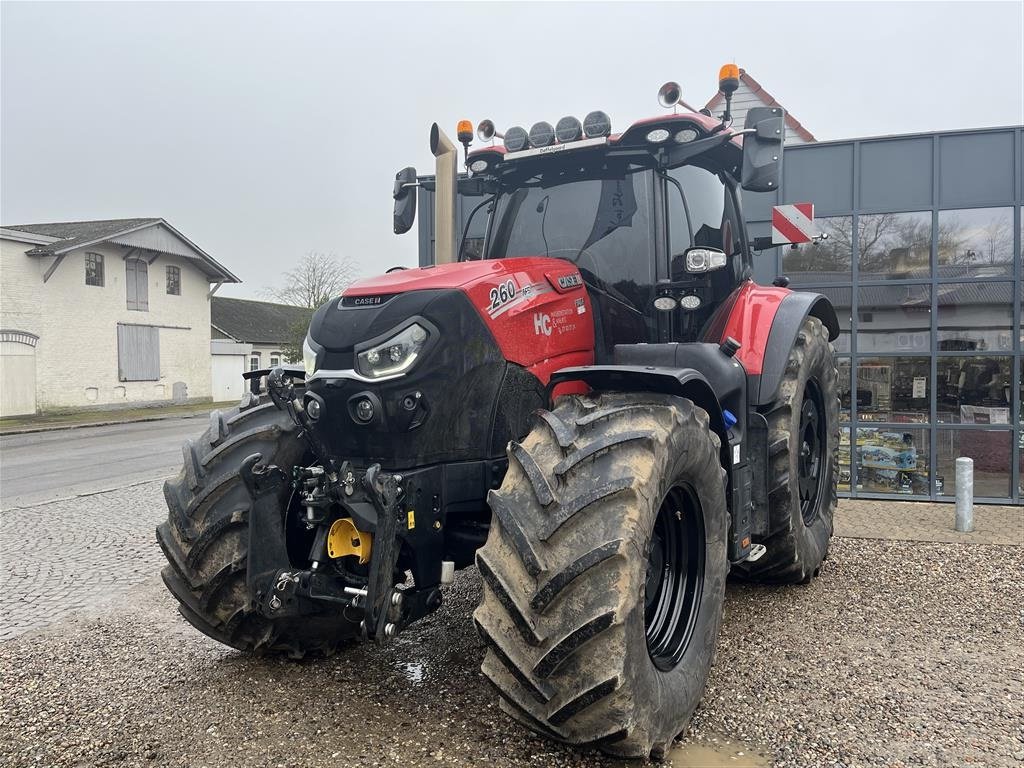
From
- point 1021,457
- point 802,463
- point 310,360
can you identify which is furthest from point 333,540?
point 1021,457

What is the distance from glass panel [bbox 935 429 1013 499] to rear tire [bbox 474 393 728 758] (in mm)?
6796

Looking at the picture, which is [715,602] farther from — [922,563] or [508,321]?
[922,563]

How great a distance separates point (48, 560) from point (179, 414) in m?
20.0

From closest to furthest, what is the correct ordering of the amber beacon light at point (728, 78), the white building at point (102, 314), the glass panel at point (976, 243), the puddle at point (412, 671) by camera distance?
1. the puddle at point (412, 671)
2. the amber beacon light at point (728, 78)
3. the glass panel at point (976, 243)
4. the white building at point (102, 314)

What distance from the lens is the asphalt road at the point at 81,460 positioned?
9.84 m

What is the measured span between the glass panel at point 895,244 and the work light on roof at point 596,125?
5741 millimetres

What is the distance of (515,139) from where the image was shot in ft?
13.1

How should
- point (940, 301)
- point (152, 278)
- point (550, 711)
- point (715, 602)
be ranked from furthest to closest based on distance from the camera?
point (152, 278) → point (940, 301) → point (715, 602) → point (550, 711)

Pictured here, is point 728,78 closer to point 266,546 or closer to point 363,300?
point 363,300

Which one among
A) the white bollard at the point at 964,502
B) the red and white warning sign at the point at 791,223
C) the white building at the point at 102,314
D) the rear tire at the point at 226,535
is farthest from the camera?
the white building at the point at 102,314

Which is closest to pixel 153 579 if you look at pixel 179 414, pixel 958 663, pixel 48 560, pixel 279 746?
pixel 48 560

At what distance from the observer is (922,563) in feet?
18.5

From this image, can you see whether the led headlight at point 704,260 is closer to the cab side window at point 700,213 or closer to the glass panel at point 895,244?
the cab side window at point 700,213

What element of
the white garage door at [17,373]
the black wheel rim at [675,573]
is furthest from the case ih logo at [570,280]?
the white garage door at [17,373]
